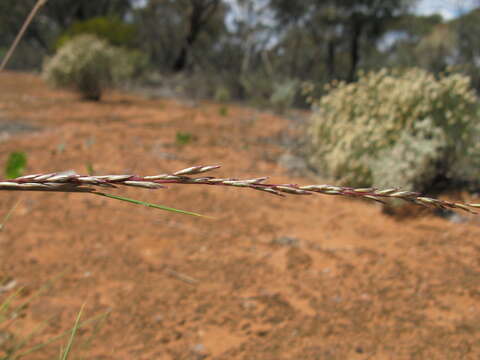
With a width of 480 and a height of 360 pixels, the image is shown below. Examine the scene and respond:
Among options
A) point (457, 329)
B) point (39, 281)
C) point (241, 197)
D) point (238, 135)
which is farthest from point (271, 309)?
point (238, 135)

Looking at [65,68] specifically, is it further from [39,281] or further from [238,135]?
[39,281]

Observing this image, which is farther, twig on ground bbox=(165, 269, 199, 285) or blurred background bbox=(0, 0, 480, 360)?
twig on ground bbox=(165, 269, 199, 285)

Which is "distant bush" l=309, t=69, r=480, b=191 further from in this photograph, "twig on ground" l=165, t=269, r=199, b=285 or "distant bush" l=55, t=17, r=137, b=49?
"distant bush" l=55, t=17, r=137, b=49

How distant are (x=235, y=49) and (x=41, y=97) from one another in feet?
40.9

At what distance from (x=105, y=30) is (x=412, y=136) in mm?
12832

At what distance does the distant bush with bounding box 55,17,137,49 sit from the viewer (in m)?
13.2

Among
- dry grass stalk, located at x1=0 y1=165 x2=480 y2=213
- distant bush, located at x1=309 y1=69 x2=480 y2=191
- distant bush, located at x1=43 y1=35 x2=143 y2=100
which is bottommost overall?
distant bush, located at x1=309 y1=69 x2=480 y2=191

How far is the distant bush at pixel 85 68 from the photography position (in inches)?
312

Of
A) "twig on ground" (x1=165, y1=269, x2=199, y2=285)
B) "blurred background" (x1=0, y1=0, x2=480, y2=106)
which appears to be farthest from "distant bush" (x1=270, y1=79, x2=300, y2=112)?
"twig on ground" (x1=165, y1=269, x2=199, y2=285)

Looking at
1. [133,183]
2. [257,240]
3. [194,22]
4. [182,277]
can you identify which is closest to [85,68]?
[257,240]

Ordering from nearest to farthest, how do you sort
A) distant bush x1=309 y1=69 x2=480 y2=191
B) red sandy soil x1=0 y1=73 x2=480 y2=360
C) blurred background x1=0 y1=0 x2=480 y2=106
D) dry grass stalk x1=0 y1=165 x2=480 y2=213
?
dry grass stalk x1=0 y1=165 x2=480 y2=213, red sandy soil x1=0 y1=73 x2=480 y2=360, distant bush x1=309 y1=69 x2=480 y2=191, blurred background x1=0 y1=0 x2=480 y2=106

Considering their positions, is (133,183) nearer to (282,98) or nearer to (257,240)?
(257,240)

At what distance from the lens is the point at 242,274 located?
2.10 metres

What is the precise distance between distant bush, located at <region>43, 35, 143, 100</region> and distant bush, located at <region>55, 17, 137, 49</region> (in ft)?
16.9
